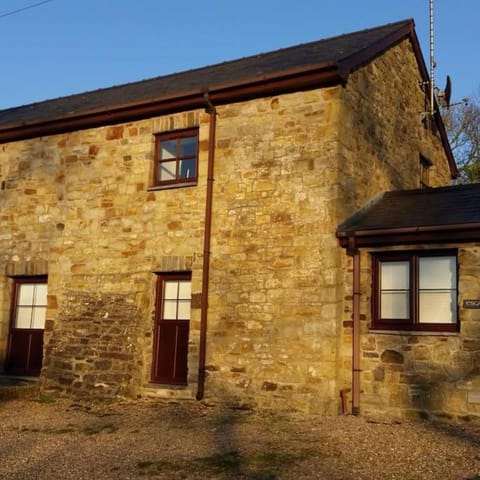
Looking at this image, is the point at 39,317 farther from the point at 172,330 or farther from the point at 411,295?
the point at 411,295

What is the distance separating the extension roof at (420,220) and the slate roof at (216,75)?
2.65 meters

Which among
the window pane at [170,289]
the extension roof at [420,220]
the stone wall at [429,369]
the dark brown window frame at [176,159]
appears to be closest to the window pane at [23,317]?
the window pane at [170,289]

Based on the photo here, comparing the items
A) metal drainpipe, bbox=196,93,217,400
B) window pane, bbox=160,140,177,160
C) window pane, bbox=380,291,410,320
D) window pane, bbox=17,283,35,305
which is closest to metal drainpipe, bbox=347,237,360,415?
window pane, bbox=380,291,410,320

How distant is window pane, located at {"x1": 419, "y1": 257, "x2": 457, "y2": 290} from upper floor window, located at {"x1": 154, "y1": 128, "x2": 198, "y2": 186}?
442 cm

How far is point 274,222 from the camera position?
10.6 meters

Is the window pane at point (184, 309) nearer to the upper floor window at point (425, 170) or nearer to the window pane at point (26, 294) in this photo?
the window pane at point (26, 294)

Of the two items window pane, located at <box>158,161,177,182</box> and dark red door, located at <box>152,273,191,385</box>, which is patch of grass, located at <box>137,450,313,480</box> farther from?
window pane, located at <box>158,161,177,182</box>

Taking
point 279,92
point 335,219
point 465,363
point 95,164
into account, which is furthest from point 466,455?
point 95,164

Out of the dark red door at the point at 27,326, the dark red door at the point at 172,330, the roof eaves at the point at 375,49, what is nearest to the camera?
the roof eaves at the point at 375,49

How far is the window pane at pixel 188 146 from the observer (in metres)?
11.8

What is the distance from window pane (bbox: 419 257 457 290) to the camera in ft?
31.2

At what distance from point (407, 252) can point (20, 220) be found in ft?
26.6

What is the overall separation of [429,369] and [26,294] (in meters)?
8.36

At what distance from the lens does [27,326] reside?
13.2 metres
